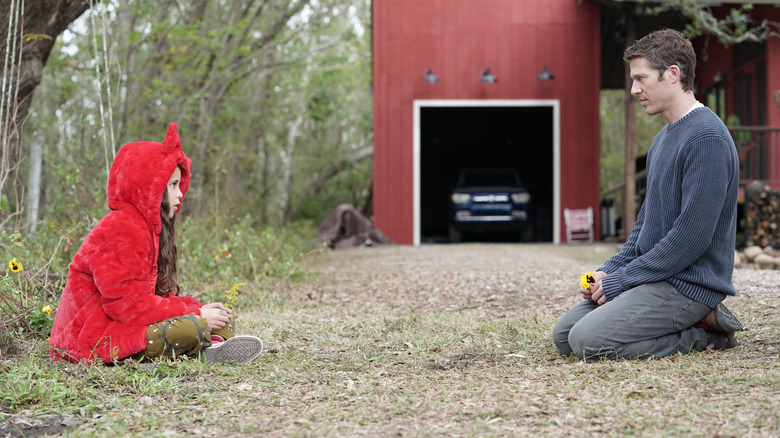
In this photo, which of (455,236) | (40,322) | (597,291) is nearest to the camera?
(597,291)

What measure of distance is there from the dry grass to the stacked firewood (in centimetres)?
520

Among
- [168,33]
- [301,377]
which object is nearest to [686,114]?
[301,377]

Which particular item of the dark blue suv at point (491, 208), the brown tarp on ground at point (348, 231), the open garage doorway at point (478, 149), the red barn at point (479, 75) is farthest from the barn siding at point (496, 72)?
the open garage doorway at point (478, 149)

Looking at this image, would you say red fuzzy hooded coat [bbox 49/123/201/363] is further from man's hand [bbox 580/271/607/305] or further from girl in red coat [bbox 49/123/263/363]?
man's hand [bbox 580/271/607/305]

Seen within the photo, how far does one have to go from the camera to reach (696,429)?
292 centimetres

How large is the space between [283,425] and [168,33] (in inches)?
397

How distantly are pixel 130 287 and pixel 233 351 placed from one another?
630 mm

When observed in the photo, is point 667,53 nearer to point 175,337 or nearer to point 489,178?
point 175,337

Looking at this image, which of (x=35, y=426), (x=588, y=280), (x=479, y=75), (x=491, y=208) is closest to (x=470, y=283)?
(x=588, y=280)

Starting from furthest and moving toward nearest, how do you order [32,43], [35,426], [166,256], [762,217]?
[762,217]
[32,43]
[166,256]
[35,426]

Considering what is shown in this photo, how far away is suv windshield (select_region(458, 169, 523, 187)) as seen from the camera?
17.2 meters

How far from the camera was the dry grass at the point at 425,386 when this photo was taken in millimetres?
3115

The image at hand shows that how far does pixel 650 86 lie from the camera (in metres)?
4.24

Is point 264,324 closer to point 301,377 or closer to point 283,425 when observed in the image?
point 301,377
